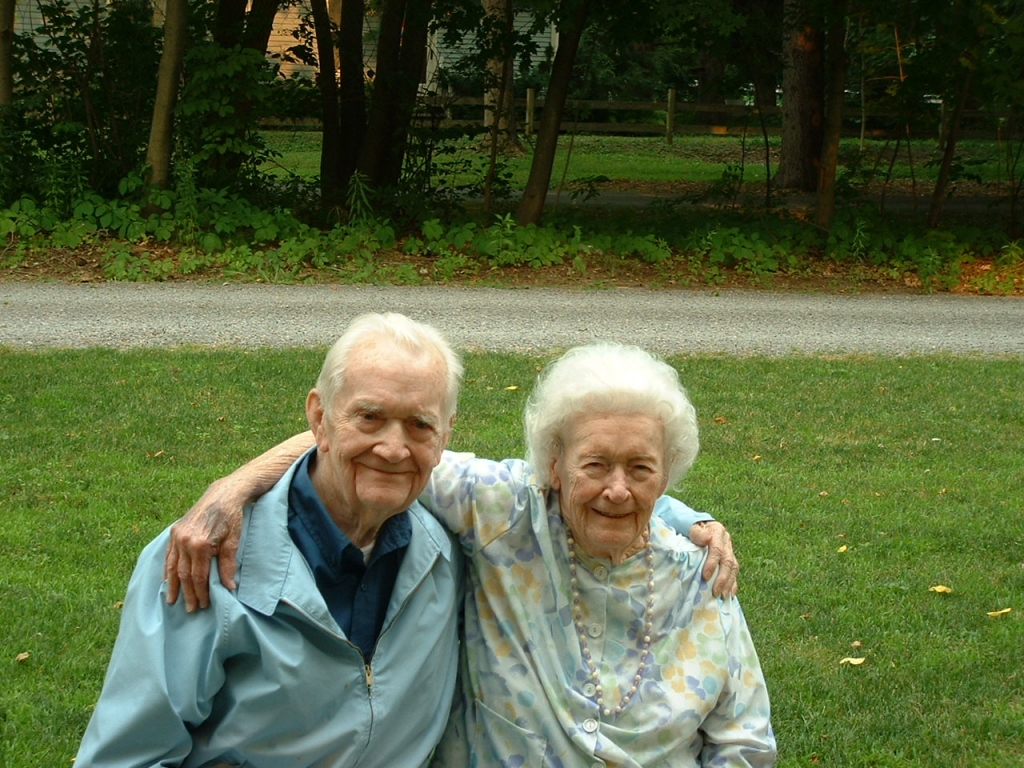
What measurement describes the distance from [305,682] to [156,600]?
31 cm

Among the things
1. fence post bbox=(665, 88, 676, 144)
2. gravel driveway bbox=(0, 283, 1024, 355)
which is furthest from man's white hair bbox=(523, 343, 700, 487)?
fence post bbox=(665, 88, 676, 144)

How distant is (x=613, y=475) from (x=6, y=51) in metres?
12.2

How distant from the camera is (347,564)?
2502mm

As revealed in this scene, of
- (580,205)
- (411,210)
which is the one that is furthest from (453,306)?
(580,205)

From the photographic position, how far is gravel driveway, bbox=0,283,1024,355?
376 inches

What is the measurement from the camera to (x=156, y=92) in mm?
13445

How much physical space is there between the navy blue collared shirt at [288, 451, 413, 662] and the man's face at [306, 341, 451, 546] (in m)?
0.05

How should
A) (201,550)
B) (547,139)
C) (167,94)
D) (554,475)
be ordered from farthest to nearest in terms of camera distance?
(547,139)
(167,94)
(554,475)
(201,550)

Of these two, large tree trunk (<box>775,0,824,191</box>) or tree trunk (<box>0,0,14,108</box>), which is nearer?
tree trunk (<box>0,0,14,108</box>)

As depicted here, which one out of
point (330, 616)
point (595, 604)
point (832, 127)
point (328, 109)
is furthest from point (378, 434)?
point (328, 109)

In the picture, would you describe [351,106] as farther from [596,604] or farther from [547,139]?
[596,604]

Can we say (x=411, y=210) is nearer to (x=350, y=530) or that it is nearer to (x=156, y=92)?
(x=156, y=92)

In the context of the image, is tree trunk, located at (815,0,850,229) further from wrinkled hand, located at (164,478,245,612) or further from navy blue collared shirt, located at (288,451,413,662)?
wrinkled hand, located at (164,478,245,612)

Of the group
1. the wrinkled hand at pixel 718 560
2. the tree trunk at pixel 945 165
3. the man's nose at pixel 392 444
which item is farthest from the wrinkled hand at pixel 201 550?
the tree trunk at pixel 945 165
